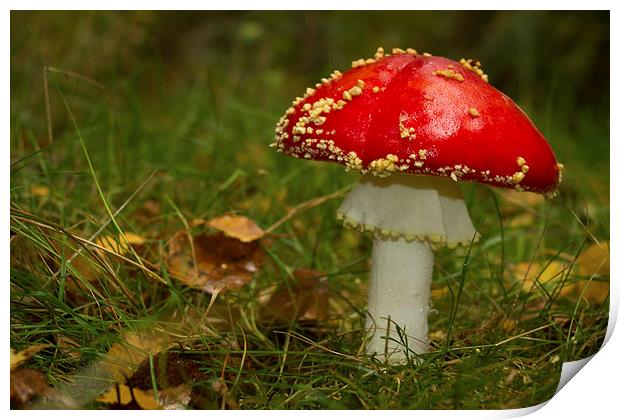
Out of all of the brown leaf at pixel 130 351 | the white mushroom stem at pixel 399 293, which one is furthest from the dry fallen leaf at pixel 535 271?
the brown leaf at pixel 130 351

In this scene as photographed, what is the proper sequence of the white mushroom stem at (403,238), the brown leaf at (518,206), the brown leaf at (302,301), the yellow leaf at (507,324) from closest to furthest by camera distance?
1. the white mushroom stem at (403,238)
2. the yellow leaf at (507,324)
3. the brown leaf at (302,301)
4. the brown leaf at (518,206)

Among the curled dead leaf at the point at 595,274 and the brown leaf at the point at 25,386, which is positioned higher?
the curled dead leaf at the point at 595,274

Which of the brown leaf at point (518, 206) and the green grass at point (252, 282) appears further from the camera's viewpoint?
the brown leaf at point (518, 206)

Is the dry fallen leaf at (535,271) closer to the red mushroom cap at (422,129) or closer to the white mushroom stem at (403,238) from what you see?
the white mushroom stem at (403,238)
